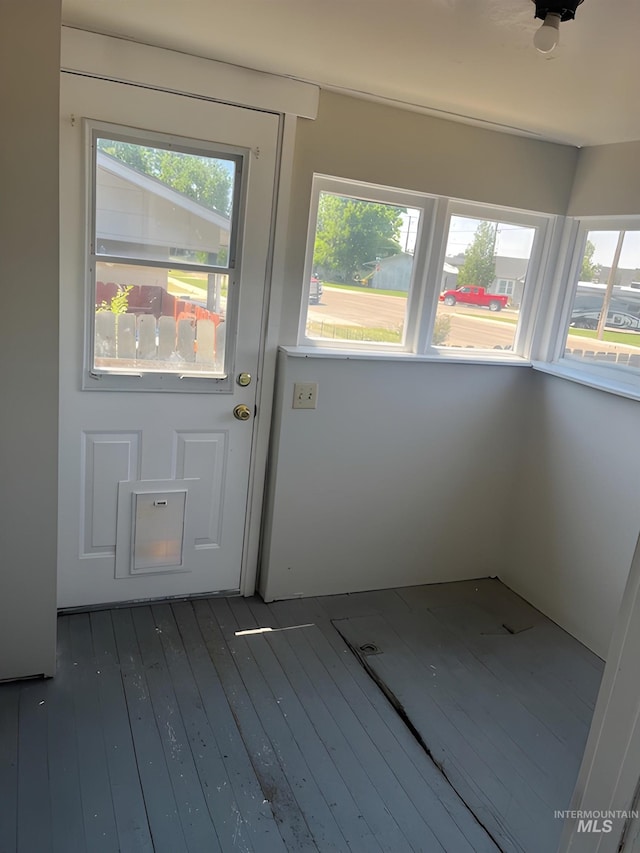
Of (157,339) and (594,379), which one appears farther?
(594,379)

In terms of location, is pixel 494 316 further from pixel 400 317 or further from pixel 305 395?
pixel 305 395

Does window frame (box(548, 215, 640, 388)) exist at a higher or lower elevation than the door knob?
higher

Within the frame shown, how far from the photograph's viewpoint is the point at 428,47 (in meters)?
1.86

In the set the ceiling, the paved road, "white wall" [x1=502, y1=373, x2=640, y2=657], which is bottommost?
"white wall" [x1=502, y1=373, x2=640, y2=657]

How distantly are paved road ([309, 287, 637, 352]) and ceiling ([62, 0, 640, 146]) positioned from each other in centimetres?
82

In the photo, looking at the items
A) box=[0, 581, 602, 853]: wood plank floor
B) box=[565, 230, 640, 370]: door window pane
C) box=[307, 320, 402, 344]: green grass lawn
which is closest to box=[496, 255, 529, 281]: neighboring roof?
box=[565, 230, 640, 370]: door window pane

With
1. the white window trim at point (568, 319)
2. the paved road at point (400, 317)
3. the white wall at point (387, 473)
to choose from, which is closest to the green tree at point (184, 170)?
the paved road at point (400, 317)

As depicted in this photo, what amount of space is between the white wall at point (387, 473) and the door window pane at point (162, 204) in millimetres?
616

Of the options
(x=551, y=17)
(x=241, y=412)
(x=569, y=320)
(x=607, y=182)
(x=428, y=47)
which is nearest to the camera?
(x=551, y=17)

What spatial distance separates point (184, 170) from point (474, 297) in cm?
147

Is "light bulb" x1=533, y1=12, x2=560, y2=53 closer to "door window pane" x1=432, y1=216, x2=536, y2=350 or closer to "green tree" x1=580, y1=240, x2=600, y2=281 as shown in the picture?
"door window pane" x1=432, y1=216, x2=536, y2=350

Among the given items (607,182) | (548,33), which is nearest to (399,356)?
(607,182)

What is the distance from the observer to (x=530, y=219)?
3068 millimetres

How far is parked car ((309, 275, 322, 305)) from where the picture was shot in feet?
8.98
